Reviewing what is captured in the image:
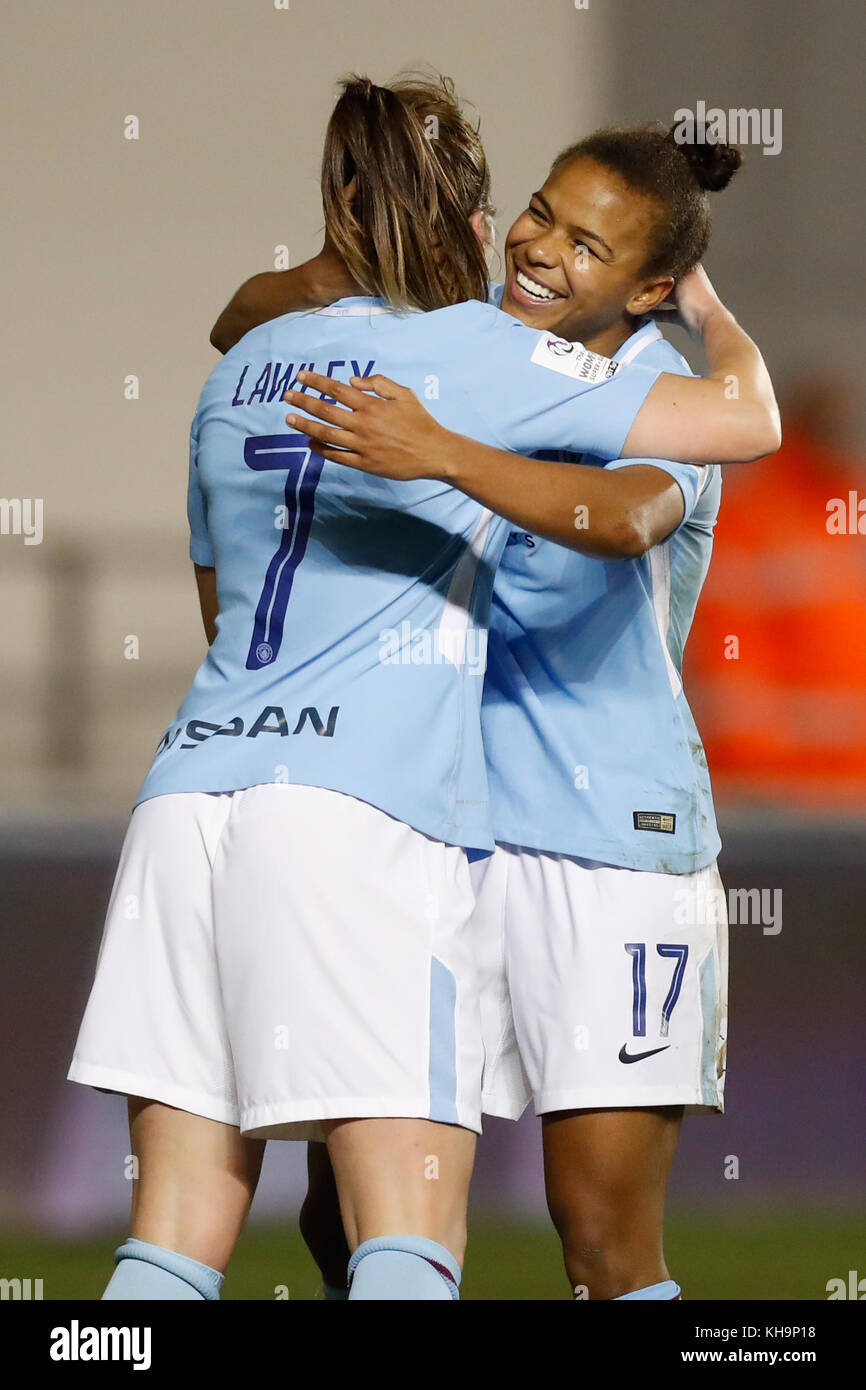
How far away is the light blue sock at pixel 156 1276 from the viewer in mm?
1093

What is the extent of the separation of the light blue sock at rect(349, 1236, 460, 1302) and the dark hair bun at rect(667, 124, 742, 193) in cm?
101

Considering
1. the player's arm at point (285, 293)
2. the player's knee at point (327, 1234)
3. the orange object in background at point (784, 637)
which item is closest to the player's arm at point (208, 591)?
the player's arm at point (285, 293)

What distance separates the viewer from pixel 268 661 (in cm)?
114

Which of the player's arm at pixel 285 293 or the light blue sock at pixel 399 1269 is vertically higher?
the player's arm at pixel 285 293

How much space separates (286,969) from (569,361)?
49 centimetres

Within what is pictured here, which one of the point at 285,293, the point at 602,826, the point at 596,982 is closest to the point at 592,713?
the point at 602,826

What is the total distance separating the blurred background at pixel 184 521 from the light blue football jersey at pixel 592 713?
4.06ft

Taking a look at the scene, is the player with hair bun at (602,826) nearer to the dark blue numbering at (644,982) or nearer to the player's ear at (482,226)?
the dark blue numbering at (644,982)

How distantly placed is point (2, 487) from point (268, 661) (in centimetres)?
315

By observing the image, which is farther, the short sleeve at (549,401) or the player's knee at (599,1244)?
the player's knee at (599,1244)

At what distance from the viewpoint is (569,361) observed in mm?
1167

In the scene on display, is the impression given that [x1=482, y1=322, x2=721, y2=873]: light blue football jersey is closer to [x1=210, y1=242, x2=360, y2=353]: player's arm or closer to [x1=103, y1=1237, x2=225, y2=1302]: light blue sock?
[x1=210, y1=242, x2=360, y2=353]: player's arm

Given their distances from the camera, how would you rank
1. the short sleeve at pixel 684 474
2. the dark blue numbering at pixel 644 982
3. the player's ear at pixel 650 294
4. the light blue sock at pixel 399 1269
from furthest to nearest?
the player's ear at pixel 650 294 → the dark blue numbering at pixel 644 982 → the short sleeve at pixel 684 474 → the light blue sock at pixel 399 1269

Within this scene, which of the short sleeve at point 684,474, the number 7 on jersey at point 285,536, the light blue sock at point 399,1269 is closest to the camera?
the light blue sock at point 399,1269
